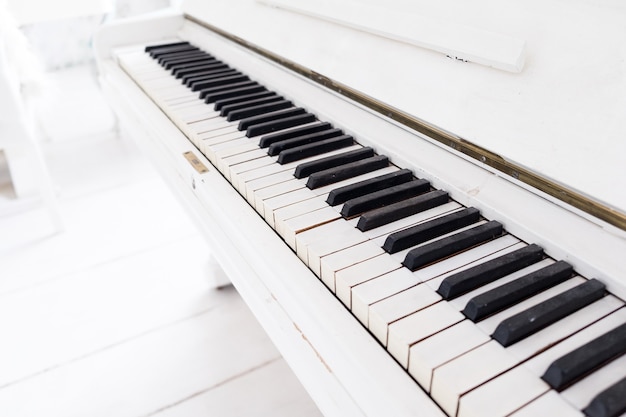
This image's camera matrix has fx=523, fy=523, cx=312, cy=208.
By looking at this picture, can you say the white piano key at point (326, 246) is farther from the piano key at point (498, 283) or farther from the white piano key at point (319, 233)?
the piano key at point (498, 283)

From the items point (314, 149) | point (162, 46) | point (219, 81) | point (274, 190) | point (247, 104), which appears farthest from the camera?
point (162, 46)

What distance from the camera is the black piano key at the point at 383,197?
84cm

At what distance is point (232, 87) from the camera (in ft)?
4.56

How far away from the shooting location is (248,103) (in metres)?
1.27

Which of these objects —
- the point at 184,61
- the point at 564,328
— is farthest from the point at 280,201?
the point at 184,61

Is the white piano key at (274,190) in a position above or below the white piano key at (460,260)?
above

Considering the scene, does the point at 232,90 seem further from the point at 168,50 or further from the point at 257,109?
the point at 168,50

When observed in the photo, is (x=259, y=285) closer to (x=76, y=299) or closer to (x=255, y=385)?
(x=255, y=385)

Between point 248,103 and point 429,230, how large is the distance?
673 mm

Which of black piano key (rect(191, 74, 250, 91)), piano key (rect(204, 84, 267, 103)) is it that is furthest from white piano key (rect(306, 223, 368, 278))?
black piano key (rect(191, 74, 250, 91))

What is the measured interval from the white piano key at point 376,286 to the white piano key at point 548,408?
21 centimetres

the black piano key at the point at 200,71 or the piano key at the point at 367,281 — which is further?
the black piano key at the point at 200,71

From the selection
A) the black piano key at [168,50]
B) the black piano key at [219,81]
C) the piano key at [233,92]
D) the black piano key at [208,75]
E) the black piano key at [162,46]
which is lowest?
Answer: the piano key at [233,92]

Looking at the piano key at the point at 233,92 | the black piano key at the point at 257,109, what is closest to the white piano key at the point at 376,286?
the black piano key at the point at 257,109
